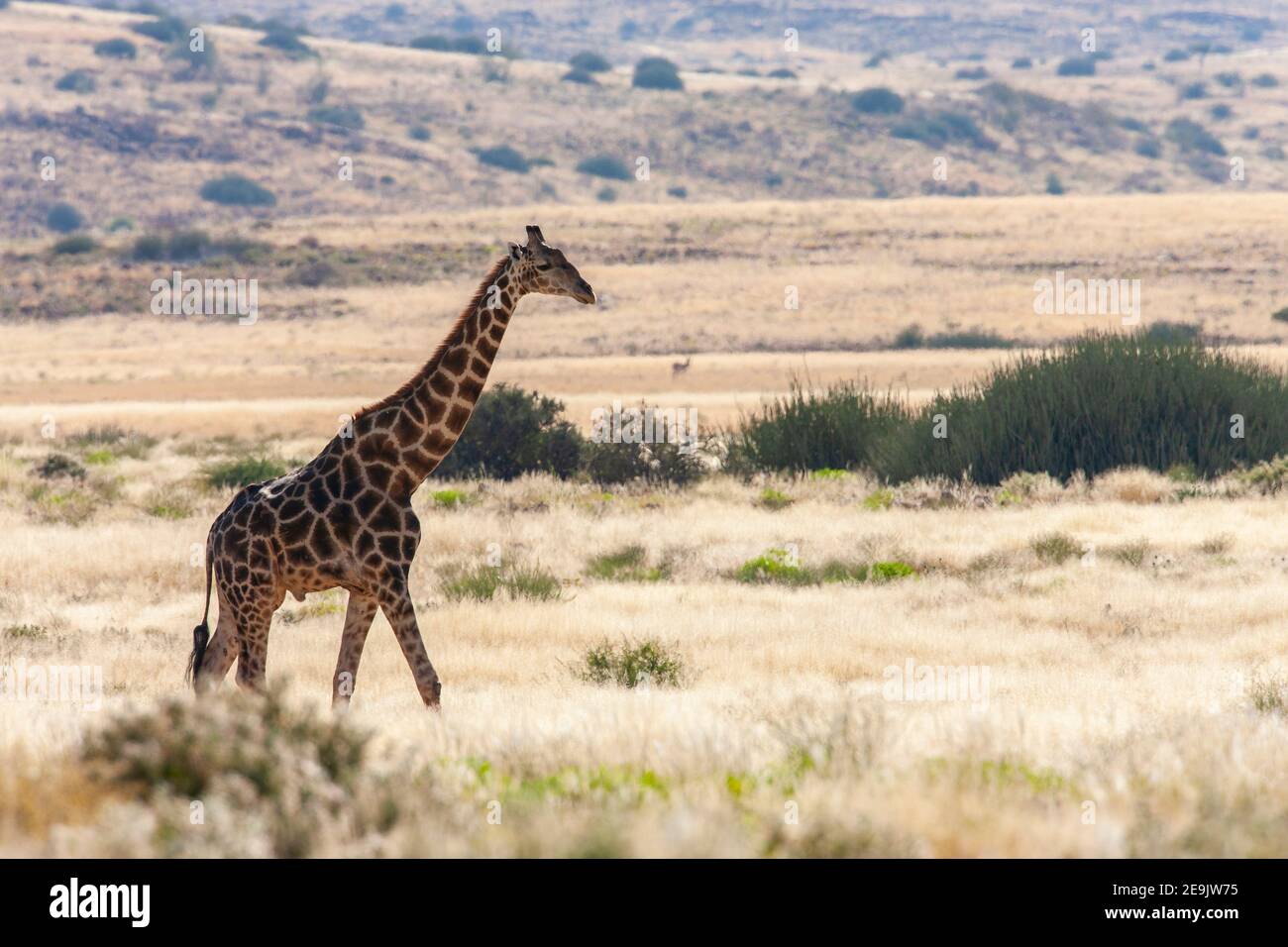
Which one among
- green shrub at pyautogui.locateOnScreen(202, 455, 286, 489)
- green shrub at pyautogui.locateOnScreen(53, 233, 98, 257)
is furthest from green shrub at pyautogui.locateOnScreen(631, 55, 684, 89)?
green shrub at pyautogui.locateOnScreen(202, 455, 286, 489)

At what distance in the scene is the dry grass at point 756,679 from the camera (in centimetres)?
505

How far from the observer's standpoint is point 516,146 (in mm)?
95750

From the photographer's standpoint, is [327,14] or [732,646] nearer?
[732,646]

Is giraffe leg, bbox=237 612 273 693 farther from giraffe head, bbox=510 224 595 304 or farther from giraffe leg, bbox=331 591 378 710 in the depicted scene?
giraffe head, bbox=510 224 595 304

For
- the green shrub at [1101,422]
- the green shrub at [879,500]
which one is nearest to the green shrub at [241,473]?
the green shrub at [879,500]

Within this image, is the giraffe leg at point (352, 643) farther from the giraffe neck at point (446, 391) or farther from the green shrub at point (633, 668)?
the green shrub at point (633, 668)

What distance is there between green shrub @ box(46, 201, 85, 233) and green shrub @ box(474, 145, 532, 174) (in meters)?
21.3

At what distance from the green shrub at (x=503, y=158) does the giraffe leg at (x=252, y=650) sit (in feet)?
275

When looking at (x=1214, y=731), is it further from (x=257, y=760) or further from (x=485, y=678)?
(x=485, y=678)

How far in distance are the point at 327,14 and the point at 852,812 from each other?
7852 inches

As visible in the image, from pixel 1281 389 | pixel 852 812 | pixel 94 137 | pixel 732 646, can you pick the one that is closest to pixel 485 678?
pixel 732 646

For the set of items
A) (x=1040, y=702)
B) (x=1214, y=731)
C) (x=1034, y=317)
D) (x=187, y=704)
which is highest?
(x=187, y=704)

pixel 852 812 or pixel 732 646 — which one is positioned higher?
pixel 852 812
